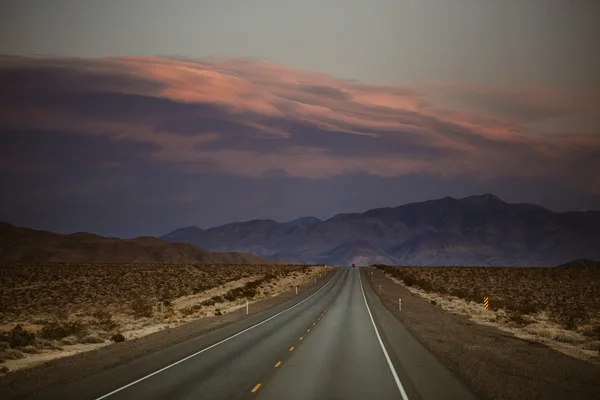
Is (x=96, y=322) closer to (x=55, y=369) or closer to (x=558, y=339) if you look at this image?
(x=55, y=369)

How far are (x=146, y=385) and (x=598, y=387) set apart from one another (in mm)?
13039

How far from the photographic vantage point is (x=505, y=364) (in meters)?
20.9

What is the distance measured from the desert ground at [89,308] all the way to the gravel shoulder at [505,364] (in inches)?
621

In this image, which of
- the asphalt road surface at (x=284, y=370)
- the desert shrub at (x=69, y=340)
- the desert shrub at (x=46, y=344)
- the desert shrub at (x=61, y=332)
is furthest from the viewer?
the desert shrub at (x=61, y=332)

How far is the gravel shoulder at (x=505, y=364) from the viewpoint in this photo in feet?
54.5

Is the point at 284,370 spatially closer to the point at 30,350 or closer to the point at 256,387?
the point at 256,387

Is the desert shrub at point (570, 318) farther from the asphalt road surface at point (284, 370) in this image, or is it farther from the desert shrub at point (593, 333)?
the asphalt road surface at point (284, 370)

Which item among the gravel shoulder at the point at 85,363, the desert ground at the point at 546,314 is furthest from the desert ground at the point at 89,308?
the desert ground at the point at 546,314

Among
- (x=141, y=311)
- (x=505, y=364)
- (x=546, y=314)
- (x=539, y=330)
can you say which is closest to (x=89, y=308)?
(x=141, y=311)

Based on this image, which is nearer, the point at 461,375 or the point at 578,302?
the point at 461,375

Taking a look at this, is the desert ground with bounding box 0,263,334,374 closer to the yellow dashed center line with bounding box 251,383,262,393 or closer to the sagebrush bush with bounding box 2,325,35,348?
the sagebrush bush with bounding box 2,325,35,348

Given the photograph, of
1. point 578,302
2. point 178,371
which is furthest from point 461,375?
point 578,302

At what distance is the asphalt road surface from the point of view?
16031mm

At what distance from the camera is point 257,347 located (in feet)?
82.5
